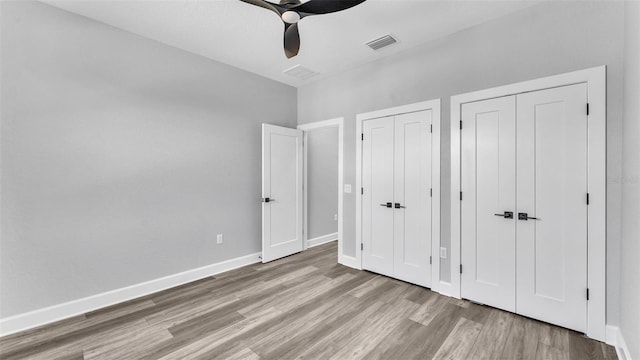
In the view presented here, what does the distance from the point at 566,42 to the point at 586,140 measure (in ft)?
2.82

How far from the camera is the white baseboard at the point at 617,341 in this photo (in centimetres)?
181

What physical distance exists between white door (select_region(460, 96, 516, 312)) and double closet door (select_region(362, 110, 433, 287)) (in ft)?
1.30

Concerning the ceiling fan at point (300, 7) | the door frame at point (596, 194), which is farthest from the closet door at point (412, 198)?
the ceiling fan at point (300, 7)

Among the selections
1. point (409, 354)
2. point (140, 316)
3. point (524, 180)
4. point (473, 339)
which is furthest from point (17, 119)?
point (524, 180)

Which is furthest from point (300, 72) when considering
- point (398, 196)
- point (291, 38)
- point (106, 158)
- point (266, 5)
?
point (106, 158)

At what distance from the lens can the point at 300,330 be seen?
225 centimetres

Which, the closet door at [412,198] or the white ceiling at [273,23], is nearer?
the white ceiling at [273,23]

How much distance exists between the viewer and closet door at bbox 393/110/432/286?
306 centimetres

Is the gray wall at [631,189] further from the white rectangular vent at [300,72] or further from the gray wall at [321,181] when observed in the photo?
the gray wall at [321,181]

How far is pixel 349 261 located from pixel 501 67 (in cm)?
296

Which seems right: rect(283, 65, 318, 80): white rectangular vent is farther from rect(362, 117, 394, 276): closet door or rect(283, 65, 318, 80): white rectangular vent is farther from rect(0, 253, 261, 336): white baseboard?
rect(0, 253, 261, 336): white baseboard

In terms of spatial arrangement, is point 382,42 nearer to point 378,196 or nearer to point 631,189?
point 378,196

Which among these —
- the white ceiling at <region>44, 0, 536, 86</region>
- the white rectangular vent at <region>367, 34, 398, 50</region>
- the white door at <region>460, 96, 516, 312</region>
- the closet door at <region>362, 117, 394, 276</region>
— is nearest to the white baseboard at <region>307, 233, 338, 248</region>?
the closet door at <region>362, 117, 394, 276</region>

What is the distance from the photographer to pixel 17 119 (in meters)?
2.27
